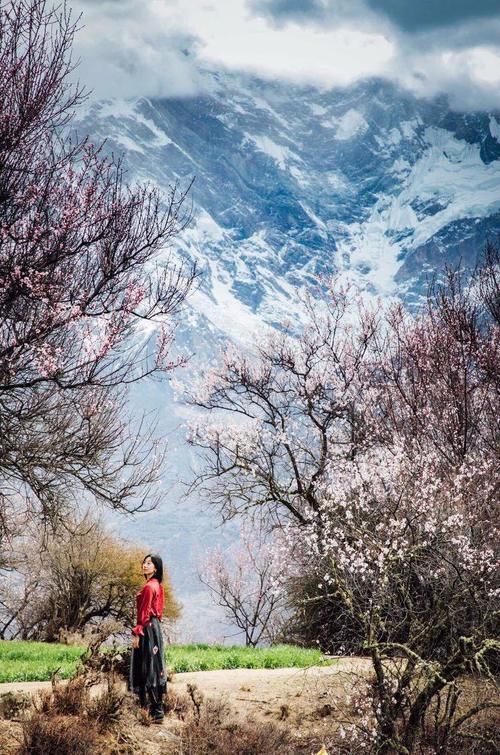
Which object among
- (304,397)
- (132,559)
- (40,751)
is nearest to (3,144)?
(40,751)

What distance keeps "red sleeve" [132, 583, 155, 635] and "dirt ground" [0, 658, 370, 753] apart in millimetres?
1735

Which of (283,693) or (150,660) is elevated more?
(150,660)

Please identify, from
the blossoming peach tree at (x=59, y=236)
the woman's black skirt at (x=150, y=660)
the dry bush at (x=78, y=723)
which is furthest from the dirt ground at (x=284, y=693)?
the blossoming peach tree at (x=59, y=236)

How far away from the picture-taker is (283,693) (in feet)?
40.1

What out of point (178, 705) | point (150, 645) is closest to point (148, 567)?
point (150, 645)

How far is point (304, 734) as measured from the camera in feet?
38.2

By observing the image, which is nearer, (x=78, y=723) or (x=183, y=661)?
(x=78, y=723)

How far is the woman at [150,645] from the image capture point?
10273 mm

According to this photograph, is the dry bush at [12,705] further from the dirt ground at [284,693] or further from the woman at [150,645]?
the dirt ground at [284,693]

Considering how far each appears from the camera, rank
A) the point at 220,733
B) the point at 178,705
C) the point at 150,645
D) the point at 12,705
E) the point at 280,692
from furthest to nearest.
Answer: the point at 280,692, the point at 178,705, the point at 220,733, the point at 150,645, the point at 12,705

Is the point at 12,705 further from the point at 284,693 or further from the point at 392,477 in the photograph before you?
the point at 392,477

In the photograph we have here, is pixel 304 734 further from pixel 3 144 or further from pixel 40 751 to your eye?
pixel 3 144

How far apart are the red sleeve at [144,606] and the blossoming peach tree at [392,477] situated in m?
2.24

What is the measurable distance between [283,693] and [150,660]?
2.87 metres
